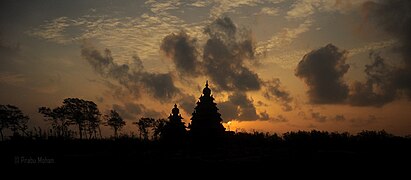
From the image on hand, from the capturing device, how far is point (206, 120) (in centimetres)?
3188

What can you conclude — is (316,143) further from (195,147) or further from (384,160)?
(384,160)

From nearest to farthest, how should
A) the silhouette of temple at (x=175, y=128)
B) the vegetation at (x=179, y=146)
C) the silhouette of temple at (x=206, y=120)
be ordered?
the vegetation at (x=179, y=146) < the silhouette of temple at (x=206, y=120) < the silhouette of temple at (x=175, y=128)

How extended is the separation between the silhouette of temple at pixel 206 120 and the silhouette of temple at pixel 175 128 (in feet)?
20.6

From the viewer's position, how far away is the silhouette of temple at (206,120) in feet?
104

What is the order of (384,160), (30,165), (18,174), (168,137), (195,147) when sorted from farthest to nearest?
(168,137) < (195,147) < (384,160) < (30,165) < (18,174)

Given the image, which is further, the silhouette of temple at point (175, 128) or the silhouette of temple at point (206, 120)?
the silhouette of temple at point (175, 128)

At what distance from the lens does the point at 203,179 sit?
15.7m

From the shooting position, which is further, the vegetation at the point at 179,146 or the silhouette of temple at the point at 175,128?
the silhouette of temple at the point at 175,128

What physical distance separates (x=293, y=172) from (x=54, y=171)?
482 inches

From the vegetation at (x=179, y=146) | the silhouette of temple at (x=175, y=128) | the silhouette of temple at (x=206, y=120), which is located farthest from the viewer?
the silhouette of temple at (x=175, y=128)

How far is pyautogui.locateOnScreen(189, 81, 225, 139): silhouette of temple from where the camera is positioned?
104 feet

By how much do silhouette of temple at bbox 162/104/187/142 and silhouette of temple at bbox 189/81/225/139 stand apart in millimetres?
6273

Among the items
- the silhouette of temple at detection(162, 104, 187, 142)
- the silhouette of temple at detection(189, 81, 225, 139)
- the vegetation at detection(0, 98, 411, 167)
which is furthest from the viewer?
the silhouette of temple at detection(162, 104, 187, 142)

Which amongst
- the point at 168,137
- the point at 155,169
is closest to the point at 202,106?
the point at 168,137
